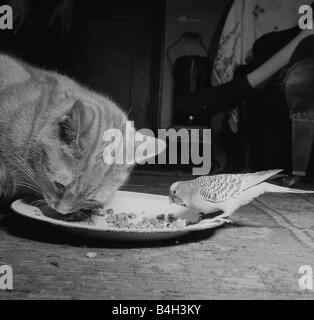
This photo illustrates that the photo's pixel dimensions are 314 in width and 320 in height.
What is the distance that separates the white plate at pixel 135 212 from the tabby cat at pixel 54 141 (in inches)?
2.6

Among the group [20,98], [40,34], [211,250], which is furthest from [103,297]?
[40,34]

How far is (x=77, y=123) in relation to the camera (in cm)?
113

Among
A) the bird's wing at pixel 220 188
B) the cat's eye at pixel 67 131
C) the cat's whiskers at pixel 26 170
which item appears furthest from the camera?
the bird's wing at pixel 220 188

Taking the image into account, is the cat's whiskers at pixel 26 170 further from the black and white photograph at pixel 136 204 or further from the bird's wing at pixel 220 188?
the bird's wing at pixel 220 188

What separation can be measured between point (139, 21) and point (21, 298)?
4546mm

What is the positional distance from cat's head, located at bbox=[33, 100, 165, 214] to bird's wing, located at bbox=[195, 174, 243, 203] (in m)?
0.34

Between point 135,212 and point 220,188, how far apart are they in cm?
29

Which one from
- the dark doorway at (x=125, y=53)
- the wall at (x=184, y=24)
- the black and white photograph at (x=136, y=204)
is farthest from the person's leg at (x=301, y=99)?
the dark doorway at (x=125, y=53)

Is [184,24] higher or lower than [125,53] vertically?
higher

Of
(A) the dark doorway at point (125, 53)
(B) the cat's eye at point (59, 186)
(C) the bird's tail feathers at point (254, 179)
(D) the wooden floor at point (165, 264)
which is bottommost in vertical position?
(D) the wooden floor at point (165, 264)

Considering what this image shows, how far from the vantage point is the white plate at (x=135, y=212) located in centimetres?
103

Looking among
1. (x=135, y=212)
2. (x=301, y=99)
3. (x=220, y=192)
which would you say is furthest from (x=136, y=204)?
(x=301, y=99)

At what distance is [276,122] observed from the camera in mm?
2994

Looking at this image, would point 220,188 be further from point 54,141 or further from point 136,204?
point 54,141
